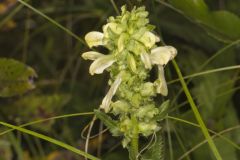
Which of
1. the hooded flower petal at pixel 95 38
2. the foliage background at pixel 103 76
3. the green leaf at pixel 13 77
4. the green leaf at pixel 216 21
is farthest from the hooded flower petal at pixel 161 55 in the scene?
the green leaf at pixel 13 77

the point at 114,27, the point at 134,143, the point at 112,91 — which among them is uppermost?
the point at 114,27

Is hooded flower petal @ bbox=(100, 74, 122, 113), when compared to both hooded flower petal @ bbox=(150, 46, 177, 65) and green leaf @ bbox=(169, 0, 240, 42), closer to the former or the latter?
hooded flower petal @ bbox=(150, 46, 177, 65)

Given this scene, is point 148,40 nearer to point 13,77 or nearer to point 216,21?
point 216,21

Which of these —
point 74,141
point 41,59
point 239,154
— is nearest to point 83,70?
point 41,59

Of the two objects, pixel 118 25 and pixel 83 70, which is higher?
pixel 83 70

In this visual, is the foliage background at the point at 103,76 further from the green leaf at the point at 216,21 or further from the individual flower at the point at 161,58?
the individual flower at the point at 161,58

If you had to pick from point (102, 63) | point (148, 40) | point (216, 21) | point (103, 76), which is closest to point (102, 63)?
point (102, 63)

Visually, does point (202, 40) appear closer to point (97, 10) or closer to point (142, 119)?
point (97, 10)
